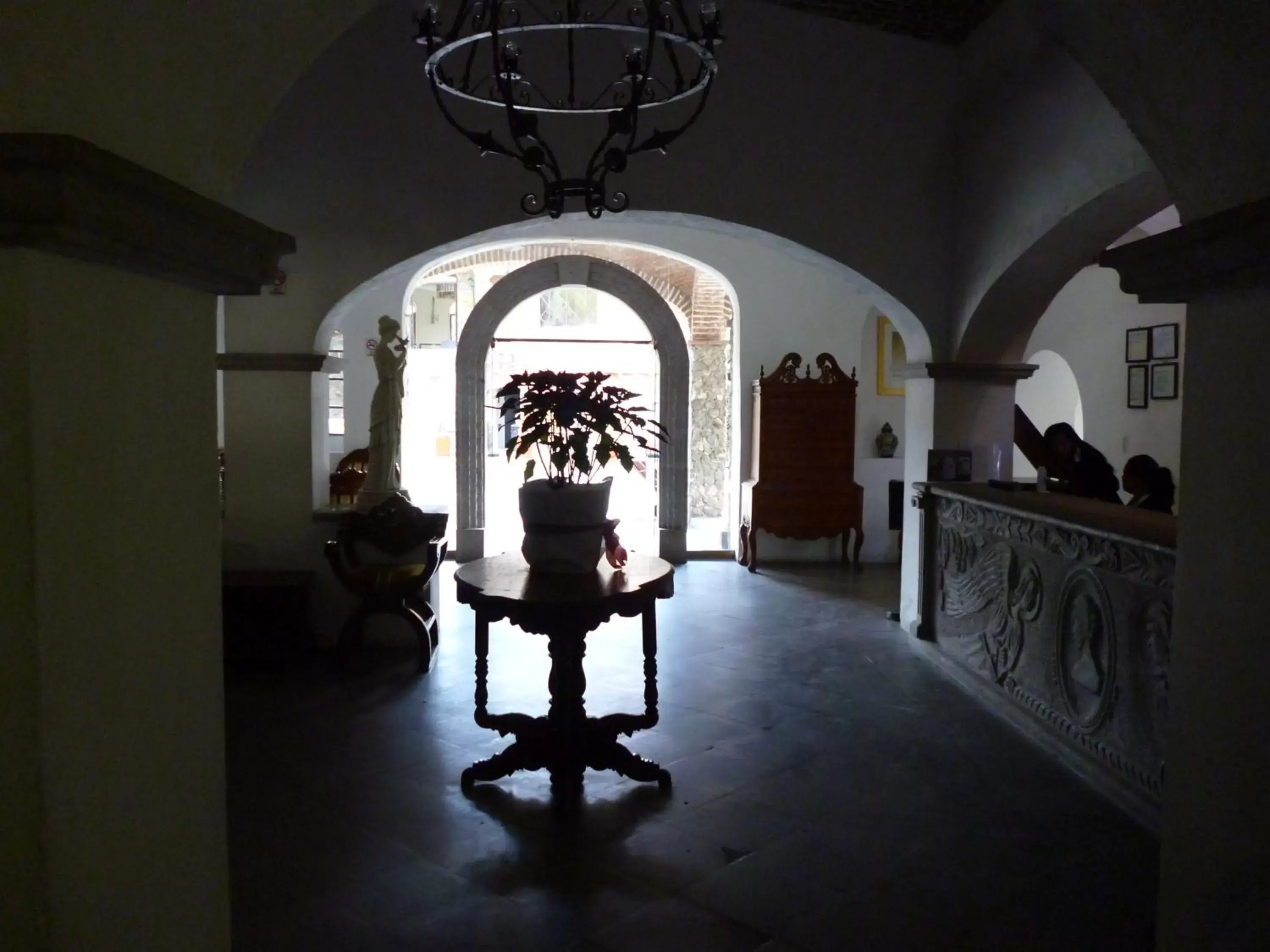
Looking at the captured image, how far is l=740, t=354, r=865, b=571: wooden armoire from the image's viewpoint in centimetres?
884

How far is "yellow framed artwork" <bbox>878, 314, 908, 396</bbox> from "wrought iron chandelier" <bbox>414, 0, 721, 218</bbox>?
4362 millimetres

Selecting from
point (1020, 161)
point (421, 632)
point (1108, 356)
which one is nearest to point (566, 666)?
point (421, 632)

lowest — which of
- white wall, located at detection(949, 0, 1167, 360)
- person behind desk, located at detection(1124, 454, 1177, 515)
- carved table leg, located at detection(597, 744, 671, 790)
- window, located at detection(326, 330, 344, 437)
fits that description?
carved table leg, located at detection(597, 744, 671, 790)

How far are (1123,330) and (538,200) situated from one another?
18.8 ft

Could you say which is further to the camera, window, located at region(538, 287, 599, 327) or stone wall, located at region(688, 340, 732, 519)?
window, located at region(538, 287, 599, 327)

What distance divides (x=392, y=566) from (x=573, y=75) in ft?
10.6

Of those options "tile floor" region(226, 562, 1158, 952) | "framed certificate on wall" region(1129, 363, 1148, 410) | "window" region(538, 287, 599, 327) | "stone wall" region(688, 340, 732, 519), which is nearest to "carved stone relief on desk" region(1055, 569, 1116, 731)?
"tile floor" region(226, 562, 1158, 952)

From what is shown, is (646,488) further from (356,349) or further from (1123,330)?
(1123,330)

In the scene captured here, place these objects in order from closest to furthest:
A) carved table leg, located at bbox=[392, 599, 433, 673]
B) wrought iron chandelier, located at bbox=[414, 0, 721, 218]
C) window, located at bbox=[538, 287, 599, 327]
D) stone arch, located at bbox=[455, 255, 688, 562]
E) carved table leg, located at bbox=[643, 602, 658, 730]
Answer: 1. wrought iron chandelier, located at bbox=[414, 0, 721, 218]
2. carved table leg, located at bbox=[643, 602, 658, 730]
3. carved table leg, located at bbox=[392, 599, 433, 673]
4. stone arch, located at bbox=[455, 255, 688, 562]
5. window, located at bbox=[538, 287, 599, 327]

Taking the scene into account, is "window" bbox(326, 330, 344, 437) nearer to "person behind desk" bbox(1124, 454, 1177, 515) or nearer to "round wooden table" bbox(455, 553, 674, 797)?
"round wooden table" bbox(455, 553, 674, 797)

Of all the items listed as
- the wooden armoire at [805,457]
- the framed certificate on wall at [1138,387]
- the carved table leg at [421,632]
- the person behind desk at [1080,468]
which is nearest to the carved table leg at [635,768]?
the carved table leg at [421,632]

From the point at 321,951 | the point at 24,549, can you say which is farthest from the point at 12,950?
the point at 321,951

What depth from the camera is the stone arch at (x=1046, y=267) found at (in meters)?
4.57

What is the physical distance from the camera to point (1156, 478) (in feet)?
16.6
